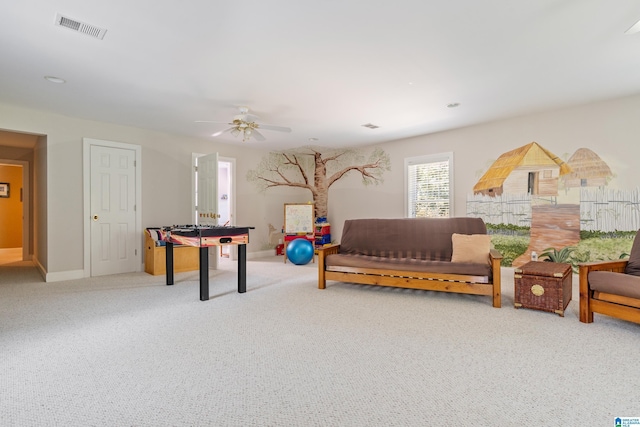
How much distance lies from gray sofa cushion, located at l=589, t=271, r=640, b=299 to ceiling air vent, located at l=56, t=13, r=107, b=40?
465 cm

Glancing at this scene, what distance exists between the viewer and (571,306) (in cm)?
352

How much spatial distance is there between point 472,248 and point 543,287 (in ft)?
2.81

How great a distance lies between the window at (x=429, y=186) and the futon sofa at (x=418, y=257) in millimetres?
1916

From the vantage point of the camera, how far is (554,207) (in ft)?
16.2

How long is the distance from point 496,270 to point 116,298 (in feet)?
14.2

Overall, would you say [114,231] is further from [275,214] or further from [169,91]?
[275,214]

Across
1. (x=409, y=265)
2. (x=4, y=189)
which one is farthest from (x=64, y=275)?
(x=4, y=189)

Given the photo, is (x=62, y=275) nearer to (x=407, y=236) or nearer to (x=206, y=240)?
(x=206, y=240)

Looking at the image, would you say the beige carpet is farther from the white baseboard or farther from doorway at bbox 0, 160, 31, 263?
doorway at bbox 0, 160, 31, 263

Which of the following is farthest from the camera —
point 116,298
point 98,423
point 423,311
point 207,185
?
point 207,185

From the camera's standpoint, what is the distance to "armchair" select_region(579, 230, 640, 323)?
2.71 m

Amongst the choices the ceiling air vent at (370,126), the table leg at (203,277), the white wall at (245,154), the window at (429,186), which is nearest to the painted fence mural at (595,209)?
the white wall at (245,154)

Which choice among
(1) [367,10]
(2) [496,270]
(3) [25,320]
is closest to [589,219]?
(2) [496,270]

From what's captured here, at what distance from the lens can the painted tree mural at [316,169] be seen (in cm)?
734
